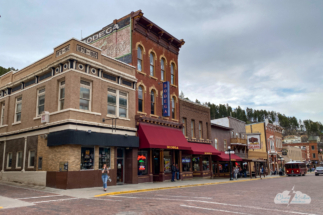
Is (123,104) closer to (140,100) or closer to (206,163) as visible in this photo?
(140,100)

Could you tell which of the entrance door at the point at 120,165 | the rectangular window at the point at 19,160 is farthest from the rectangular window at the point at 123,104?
the rectangular window at the point at 19,160

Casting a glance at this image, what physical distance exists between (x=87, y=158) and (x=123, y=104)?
589cm

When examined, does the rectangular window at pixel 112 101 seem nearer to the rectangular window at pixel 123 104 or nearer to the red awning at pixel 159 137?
the rectangular window at pixel 123 104

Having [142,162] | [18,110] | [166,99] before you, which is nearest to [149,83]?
[166,99]

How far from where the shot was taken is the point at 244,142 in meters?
44.5

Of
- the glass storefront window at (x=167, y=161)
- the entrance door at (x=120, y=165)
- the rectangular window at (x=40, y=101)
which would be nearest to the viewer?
the rectangular window at (x=40, y=101)

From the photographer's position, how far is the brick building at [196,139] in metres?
30.2

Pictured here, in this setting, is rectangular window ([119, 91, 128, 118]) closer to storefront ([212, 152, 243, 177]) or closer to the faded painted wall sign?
the faded painted wall sign

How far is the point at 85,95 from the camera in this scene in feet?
63.2

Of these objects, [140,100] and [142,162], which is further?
[140,100]

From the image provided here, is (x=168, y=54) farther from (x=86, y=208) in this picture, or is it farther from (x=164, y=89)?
(x=86, y=208)

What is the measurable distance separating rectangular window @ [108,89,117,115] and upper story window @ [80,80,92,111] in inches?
85.1

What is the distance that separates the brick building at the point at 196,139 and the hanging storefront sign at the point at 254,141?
47.9 ft

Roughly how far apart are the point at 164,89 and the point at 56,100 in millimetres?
11306
